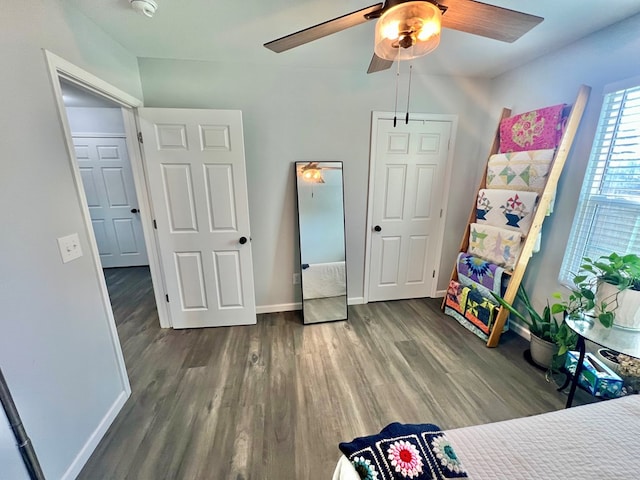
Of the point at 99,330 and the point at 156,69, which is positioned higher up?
the point at 156,69

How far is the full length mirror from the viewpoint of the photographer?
2.44m

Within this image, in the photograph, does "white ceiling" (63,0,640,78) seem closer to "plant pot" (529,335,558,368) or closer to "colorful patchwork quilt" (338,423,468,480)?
"colorful patchwork quilt" (338,423,468,480)

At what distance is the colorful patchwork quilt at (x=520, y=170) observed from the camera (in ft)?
6.31

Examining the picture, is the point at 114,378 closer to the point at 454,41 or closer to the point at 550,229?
the point at 454,41

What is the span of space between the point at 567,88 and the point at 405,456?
2717 mm

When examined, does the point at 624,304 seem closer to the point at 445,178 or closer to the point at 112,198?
the point at 445,178

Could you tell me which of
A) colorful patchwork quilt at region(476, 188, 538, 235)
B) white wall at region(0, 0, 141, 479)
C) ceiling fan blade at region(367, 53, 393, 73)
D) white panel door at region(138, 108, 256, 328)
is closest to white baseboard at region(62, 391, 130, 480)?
white wall at region(0, 0, 141, 479)

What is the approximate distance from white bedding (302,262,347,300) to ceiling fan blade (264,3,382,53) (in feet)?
5.99

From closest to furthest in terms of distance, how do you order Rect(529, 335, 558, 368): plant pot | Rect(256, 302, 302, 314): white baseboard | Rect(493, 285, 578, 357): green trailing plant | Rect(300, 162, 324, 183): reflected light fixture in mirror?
Rect(493, 285, 578, 357): green trailing plant
Rect(529, 335, 558, 368): plant pot
Rect(300, 162, 324, 183): reflected light fixture in mirror
Rect(256, 302, 302, 314): white baseboard

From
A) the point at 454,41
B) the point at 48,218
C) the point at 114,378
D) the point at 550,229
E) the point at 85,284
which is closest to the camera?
the point at 48,218

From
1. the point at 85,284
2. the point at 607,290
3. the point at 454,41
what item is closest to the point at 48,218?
the point at 85,284

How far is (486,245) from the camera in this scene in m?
2.32

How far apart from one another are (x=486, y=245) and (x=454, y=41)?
1.68 m

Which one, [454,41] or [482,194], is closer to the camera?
[454,41]
